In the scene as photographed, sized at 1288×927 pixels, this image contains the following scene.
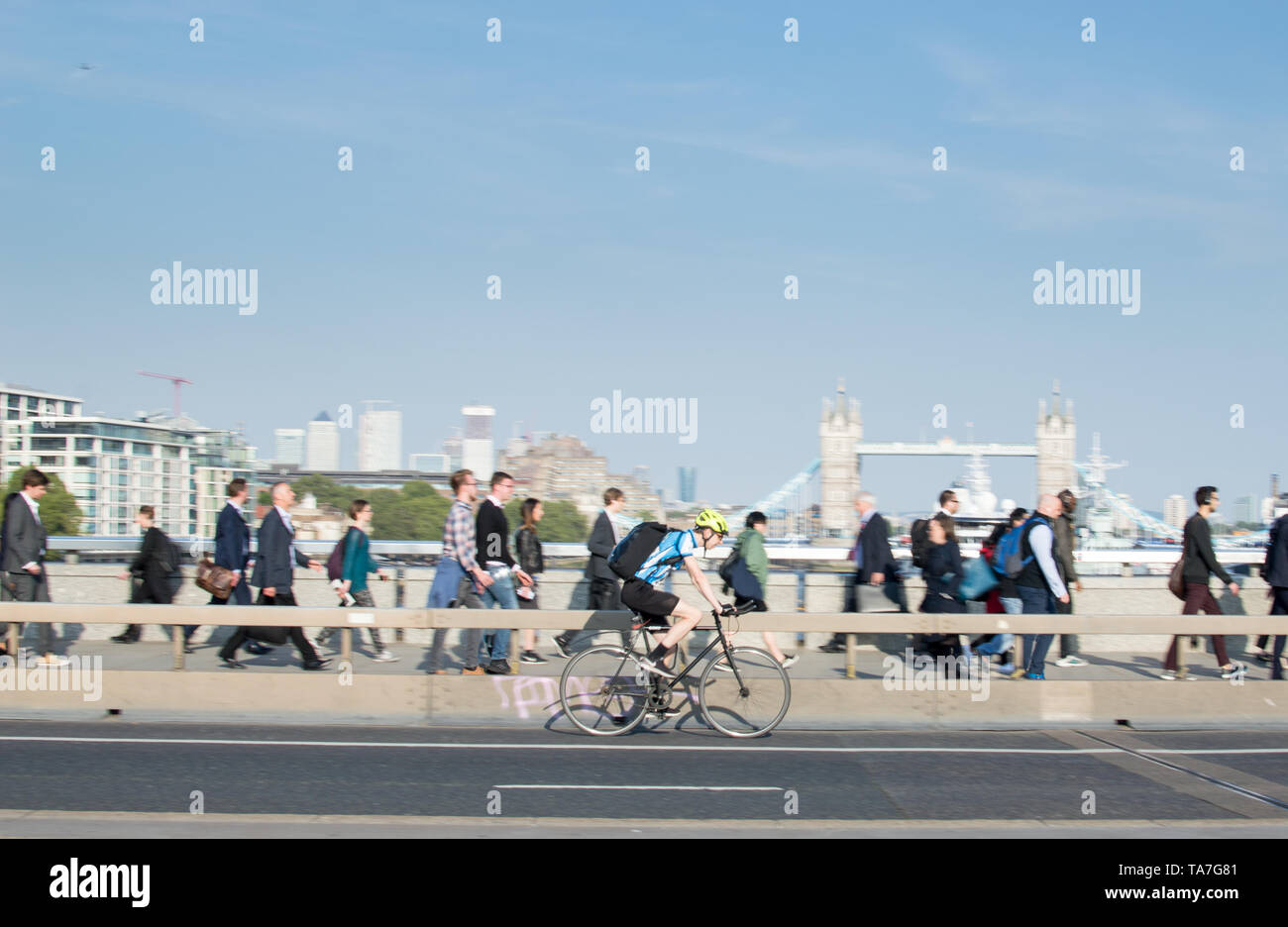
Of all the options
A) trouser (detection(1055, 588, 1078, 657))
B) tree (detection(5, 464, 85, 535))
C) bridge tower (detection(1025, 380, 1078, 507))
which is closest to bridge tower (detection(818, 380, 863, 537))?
bridge tower (detection(1025, 380, 1078, 507))

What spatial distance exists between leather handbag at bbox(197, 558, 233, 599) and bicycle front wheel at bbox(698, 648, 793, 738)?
5.06 m

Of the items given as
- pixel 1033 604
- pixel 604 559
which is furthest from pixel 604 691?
pixel 1033 604

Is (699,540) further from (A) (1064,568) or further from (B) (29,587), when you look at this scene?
(B) (29,587)

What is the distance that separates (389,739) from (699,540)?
277cm

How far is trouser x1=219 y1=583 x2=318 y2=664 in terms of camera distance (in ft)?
38.0

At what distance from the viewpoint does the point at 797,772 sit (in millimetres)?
8430

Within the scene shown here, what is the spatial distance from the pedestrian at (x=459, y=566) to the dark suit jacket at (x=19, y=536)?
144 inches

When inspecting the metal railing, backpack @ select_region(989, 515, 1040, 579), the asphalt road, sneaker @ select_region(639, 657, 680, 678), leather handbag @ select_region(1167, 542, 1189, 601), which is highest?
backpack @ select_region(989, 515, 1040, 579)

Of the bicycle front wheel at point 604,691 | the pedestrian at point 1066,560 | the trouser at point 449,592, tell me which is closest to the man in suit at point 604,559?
the trouser at point 449,592

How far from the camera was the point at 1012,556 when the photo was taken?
12.3 meters

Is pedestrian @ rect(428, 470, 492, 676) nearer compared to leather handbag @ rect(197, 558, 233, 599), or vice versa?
pedestrian @ rect(428, 470, 492, 676)

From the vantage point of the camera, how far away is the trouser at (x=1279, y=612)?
12031 millimetres

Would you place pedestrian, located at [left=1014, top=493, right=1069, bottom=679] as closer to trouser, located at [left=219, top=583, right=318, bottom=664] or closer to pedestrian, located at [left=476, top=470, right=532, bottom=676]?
pedestrian, located at [left=476, top=470, right=532, bottom=676]
